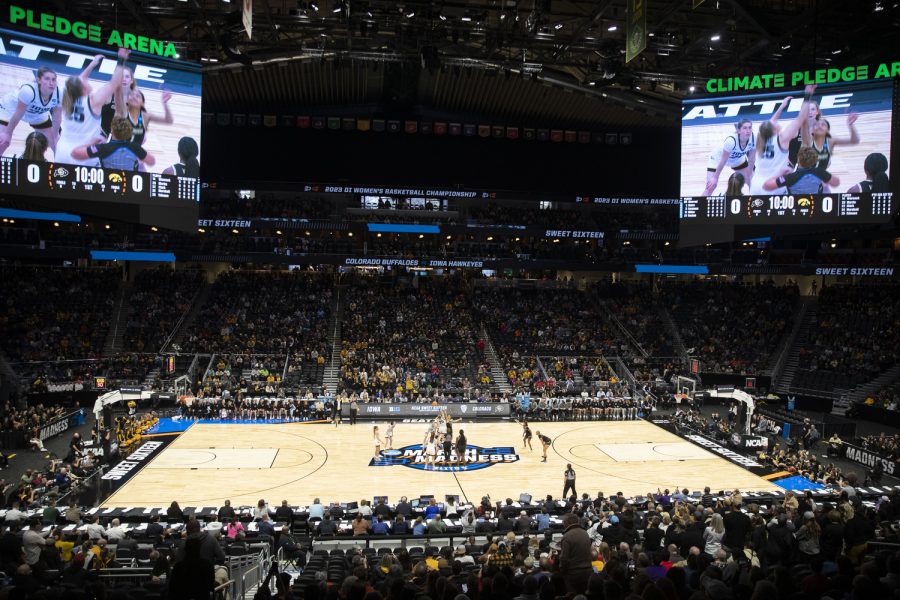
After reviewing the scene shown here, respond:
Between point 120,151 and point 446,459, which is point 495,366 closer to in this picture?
point 446,459

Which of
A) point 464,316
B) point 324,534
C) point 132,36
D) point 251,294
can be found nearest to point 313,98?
point 251,294

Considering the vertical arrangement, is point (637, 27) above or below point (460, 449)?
above

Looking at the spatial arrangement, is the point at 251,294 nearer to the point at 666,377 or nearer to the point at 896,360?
the point at 666,377

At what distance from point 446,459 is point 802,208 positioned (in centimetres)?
1536

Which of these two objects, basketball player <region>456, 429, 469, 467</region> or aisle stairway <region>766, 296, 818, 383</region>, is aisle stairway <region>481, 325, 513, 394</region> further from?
aisle stairway <region>766, 296, 818, 383</region>

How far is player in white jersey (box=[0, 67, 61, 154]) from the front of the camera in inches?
577

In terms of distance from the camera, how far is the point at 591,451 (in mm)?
29297

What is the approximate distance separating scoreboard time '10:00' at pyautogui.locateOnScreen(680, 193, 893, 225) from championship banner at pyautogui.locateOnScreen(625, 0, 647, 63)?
434 centimetres

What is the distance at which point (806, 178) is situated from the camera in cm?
1733

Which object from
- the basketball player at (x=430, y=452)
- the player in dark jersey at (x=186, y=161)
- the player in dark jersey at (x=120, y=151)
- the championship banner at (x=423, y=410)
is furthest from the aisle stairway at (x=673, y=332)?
the player in dark jersey at (x=120, y=151)

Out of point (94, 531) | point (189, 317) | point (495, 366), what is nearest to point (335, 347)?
point (495, 366)

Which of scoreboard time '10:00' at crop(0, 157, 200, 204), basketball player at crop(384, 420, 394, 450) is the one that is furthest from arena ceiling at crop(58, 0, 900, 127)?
basketball player at crop(384, 420, 394, 450)

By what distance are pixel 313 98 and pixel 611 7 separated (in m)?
24.6

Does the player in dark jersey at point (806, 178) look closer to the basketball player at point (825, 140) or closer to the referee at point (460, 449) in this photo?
the basketball player at point (825, 140)
